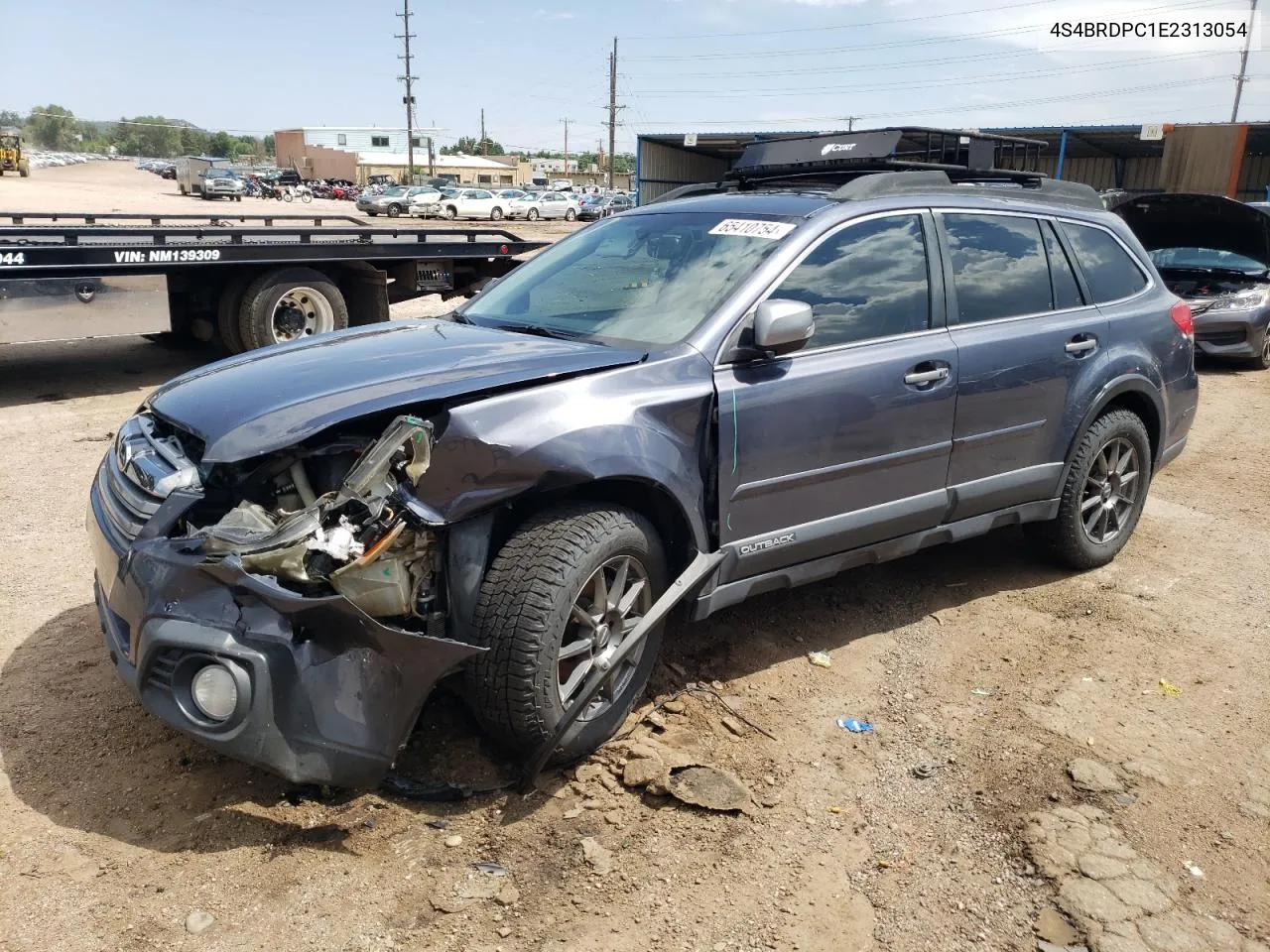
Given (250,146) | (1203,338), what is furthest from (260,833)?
(250,146)

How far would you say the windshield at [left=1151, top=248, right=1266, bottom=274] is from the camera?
11.1m

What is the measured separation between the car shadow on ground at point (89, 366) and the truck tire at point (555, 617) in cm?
669

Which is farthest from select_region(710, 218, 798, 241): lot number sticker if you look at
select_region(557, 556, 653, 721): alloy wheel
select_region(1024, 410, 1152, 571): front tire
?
select_region(1024, 410, 1152, 571): front tire

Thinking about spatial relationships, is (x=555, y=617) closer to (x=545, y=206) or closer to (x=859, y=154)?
(x=859, y=154)

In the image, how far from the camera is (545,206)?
154 ft

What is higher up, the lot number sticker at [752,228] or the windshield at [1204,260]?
the lot number sticker at [752,228]

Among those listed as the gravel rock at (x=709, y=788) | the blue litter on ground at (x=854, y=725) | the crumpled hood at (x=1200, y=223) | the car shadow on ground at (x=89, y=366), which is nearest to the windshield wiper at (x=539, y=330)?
the gravel rock at (x=709, y=788)

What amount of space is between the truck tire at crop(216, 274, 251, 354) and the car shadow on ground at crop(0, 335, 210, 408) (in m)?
0.71

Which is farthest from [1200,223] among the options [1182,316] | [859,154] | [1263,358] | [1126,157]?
[1126,157]

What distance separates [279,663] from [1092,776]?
257 centimetres

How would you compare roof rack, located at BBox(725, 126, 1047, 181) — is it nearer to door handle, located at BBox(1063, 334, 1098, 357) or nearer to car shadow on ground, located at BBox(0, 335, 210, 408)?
door handle, located at BBox(1063, 334, 1098, 357)

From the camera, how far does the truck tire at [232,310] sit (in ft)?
29.1

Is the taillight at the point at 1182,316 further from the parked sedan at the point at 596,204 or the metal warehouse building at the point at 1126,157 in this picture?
the parked sedan at the point at 596,204

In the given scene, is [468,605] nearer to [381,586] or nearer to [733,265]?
[381,586]
